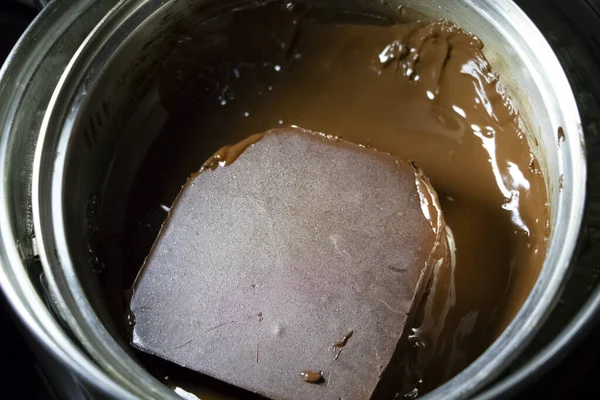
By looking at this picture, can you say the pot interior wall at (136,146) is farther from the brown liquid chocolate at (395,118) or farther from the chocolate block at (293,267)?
the chocolate block at (293,267)

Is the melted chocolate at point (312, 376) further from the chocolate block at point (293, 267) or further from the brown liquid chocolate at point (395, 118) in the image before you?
the brown liquid chocolate at point (395, 118)

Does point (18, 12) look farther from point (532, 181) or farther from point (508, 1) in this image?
point (532, 181)

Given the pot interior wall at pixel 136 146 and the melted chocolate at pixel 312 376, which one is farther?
the pot interior wall at pixel 136 146

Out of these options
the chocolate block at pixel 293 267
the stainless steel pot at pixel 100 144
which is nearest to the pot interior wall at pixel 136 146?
the stainless steel pot at pixel 100 144

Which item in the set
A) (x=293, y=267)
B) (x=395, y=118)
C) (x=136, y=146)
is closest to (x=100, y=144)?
(x=136, y=146)

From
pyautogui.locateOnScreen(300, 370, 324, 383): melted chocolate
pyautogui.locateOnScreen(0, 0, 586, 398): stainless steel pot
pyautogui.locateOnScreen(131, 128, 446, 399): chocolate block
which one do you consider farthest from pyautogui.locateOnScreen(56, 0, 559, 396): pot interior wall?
pyautogui.locateOnScreen(300, 370, 324, 383): melted chocolate

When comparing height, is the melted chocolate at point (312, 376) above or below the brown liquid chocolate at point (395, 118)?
below
